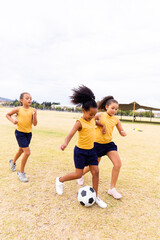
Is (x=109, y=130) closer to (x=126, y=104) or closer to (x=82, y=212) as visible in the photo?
(x=82, y=212)

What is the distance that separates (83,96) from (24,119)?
64.1 inches

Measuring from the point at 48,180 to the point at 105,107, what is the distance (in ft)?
7.13

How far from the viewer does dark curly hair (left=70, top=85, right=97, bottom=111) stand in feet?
10.2

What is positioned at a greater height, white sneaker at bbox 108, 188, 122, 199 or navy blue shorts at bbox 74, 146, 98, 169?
navy blue shorts at bbox 74, 146, 98, 169

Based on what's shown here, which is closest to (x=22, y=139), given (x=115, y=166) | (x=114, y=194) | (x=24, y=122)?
(x=24, y=122)

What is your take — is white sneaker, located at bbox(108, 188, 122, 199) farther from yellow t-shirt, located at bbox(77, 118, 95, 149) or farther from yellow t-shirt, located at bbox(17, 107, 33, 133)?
yellow t-shirt, located at bbox(17, 107, 33, 133)

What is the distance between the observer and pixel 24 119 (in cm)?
389

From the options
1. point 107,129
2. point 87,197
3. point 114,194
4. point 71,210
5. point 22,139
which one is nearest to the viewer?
point 71,210

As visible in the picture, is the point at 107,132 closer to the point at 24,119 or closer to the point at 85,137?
the point at 85,137

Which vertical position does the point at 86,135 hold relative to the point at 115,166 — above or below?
above

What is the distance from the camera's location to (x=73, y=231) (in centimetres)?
229

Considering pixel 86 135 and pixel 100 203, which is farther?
pixel 86 135

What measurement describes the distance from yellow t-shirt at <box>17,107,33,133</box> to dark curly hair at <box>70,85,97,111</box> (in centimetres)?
132

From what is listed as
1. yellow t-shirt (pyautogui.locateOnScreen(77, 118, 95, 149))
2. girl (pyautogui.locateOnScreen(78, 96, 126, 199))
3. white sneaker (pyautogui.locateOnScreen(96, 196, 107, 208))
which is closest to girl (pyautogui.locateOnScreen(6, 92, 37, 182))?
yellow t-shirt (pyautogui.locateOnScreen(77, 118, 95, 149))
